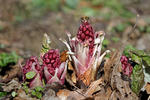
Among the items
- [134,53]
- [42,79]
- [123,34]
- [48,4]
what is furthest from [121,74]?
[48,4]

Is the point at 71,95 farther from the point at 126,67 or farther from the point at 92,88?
the point at 126,67

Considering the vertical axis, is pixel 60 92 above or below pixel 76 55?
below

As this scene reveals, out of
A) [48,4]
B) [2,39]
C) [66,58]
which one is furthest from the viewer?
[48,4]

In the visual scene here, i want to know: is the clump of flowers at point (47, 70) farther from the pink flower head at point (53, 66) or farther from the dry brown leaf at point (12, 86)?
the dry brown leaf at point (12, 86)

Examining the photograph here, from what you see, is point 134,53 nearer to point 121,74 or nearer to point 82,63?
point 121,74

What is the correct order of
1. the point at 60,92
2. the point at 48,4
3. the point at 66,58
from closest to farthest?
1. the point at 60,92
2. the point at 66,58
3. the point at 48,4

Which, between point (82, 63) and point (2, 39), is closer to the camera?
point (82, 63)

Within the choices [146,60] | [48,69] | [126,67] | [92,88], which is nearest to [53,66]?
[48,69]

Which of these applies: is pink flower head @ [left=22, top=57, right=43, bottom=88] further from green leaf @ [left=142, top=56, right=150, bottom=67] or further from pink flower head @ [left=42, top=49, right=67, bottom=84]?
green leaf @ [left=142, top=56, right=150, bottom=67]

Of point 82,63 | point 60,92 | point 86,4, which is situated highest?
point 86,4

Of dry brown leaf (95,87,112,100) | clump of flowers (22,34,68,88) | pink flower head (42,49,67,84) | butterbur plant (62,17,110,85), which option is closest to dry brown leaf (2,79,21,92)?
clump of flowers (22,34,68,88)
